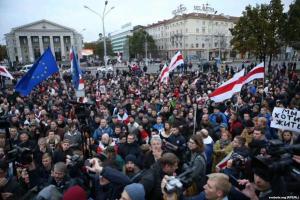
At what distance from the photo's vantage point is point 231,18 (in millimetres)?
92562

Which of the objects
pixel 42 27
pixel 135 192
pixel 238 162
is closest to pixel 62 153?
pixel 135 192

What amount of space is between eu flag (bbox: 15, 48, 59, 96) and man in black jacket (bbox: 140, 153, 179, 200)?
5422 mm

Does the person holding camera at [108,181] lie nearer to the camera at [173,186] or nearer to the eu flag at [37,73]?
the camera at [173,186]

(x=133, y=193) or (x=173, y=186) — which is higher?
(x=173, y=186)

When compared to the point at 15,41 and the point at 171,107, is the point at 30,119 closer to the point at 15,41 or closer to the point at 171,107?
the point at 171,107

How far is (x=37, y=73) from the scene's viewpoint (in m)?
7.86

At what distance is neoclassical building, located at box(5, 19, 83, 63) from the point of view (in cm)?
8781

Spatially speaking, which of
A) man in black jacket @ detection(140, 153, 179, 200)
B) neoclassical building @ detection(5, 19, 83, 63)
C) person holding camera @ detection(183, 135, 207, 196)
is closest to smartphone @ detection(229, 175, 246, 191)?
person holding camera @ detection(183, 135, 207, 196)

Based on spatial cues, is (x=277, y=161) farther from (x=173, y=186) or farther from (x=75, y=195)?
(x=75, y=195)

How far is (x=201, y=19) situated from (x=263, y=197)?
89087mm

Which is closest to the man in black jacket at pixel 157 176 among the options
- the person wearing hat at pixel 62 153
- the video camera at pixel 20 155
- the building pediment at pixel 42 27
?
the video camera at pixel 20 155

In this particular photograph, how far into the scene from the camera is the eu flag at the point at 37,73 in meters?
7.60

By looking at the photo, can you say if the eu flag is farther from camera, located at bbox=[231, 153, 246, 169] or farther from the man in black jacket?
camera, located at bbox=[231, 153, 246, 169]

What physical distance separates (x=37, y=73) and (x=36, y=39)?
93.8m
